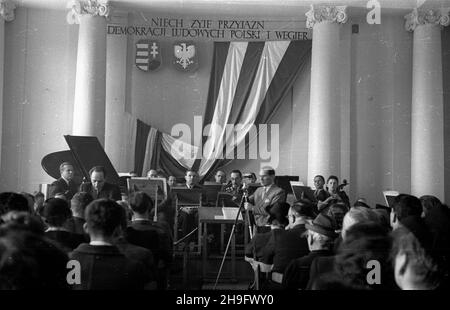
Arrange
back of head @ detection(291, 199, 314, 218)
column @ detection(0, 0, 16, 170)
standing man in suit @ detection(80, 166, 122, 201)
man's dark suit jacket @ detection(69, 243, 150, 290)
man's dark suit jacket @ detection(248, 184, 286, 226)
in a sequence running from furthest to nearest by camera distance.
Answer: column @ detection(0, 0, 16, 170)
man's dark suit jacket @ detection(248, 184, 286, 226)
standing man in suit @ detection(80, 166, 122, 201)
back of head @ detection(291, 199, 314, 218)
man's dark suit jacket @ detection(69, 243, 150, 290)

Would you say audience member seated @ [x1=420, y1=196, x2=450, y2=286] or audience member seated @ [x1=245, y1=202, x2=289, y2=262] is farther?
audience member seated @ [x1=245, y1=202, x2=289, y2=262]

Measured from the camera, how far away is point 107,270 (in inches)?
104

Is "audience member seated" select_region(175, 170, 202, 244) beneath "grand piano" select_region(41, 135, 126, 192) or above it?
beneath

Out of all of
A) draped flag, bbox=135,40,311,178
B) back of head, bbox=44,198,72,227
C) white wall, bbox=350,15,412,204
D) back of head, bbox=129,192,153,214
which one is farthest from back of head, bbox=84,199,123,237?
white wall, bbox=350,15,412,204

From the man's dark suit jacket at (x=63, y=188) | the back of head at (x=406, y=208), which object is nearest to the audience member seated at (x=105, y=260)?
the back of head at (x=406, y=208)

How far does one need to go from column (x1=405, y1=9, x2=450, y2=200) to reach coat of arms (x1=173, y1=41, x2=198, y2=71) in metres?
4.05

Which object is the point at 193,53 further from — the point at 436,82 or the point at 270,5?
the point at 436,82

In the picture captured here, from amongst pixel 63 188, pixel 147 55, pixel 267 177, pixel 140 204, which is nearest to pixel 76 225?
pixel 140 204

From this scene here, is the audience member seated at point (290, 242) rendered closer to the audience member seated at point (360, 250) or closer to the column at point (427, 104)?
the audience member seated at point (360, 250)

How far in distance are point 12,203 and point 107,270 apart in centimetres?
86

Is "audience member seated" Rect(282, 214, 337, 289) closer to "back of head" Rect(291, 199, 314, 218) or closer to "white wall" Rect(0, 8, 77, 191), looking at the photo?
"back of head" Rect(291, 199, 314, 218)

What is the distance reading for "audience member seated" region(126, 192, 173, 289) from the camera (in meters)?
3.86

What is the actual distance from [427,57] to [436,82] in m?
0.47

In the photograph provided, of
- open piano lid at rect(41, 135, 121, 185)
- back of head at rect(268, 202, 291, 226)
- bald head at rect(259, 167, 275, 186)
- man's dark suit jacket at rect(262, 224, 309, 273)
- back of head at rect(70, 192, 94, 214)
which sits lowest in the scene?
man's dark suit jacket at rect(262, 224, 309, 273)
